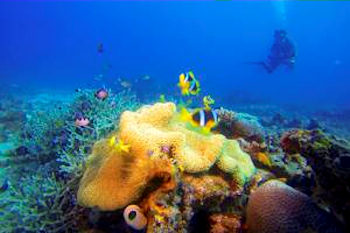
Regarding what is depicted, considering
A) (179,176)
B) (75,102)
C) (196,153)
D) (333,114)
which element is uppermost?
(333,114)

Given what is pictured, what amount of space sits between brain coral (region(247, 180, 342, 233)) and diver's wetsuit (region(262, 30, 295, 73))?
1491 cm

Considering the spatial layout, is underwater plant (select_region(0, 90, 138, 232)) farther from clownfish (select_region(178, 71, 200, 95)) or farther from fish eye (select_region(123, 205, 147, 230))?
clownfish (select_region(178, 71, 200, 95))

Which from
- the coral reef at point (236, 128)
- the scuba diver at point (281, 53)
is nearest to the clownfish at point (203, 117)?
the coral reef at point (236, 128)

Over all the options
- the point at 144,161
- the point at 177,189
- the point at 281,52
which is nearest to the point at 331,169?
the point at 177,189

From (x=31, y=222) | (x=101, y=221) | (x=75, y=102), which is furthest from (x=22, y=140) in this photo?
(x=101, y=221)

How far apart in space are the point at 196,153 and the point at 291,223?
1.31 m

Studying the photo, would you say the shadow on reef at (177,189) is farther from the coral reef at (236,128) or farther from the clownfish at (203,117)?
the coral reef at (236,128)

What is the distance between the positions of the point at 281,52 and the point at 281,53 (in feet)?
0.19

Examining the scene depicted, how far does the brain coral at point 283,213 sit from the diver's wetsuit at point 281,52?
48.9ft

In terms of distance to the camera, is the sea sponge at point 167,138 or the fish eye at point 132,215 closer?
the fish eye at point 132,215

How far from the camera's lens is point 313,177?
153 inches

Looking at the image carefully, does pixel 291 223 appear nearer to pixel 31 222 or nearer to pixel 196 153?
pixel 196 153

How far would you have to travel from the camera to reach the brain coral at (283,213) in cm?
344

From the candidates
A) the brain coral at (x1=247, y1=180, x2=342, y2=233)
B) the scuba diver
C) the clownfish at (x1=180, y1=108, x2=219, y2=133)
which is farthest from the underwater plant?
the scuba diver
